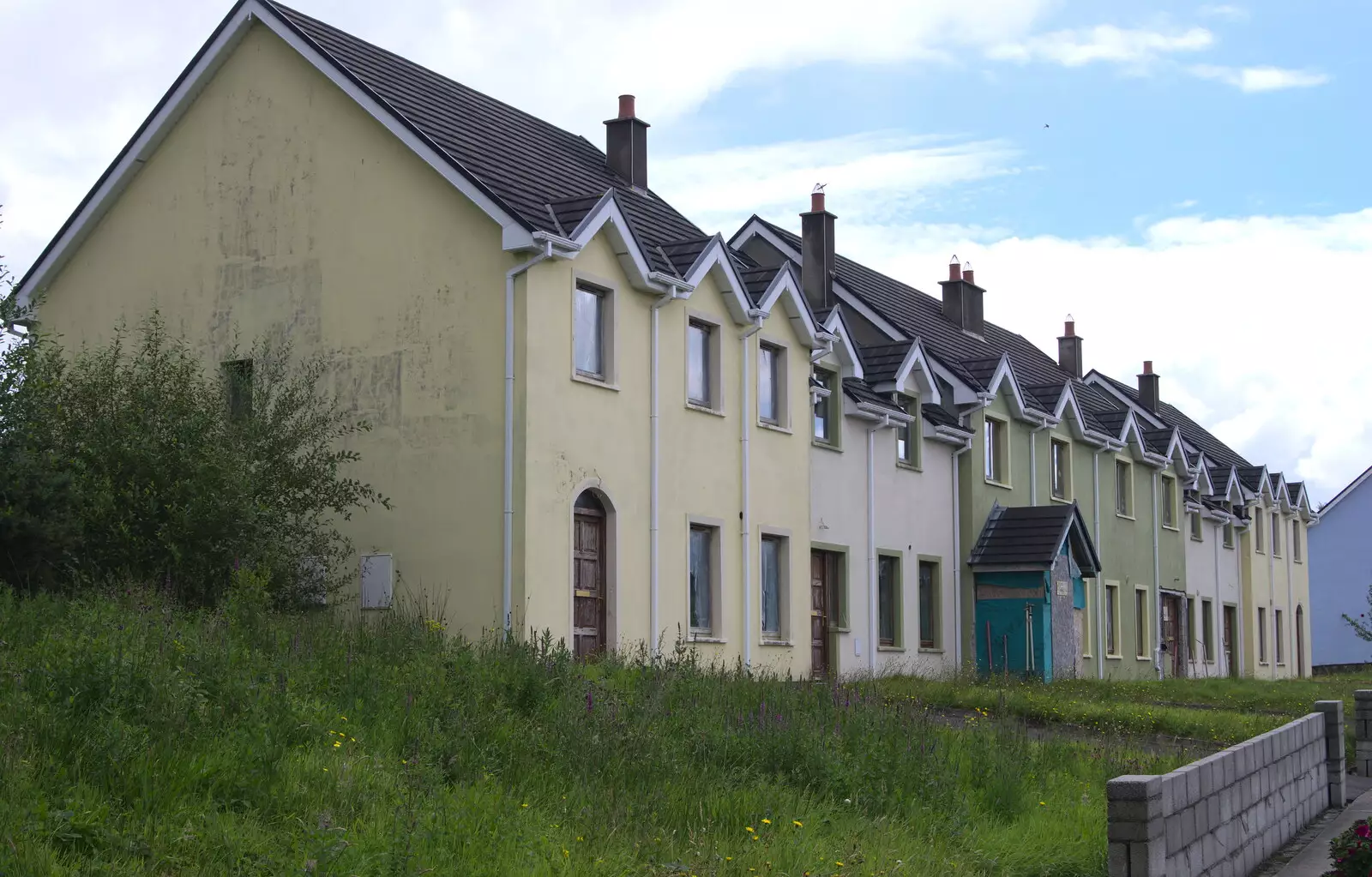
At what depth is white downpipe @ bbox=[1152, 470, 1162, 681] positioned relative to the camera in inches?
1679

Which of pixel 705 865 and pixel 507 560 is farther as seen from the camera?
pixel 507 560

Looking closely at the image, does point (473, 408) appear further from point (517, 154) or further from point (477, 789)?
point (477, 789)

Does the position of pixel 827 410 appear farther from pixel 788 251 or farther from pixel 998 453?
pixel 998 453

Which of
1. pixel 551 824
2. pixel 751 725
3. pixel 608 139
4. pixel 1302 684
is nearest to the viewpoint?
pixel 551 824

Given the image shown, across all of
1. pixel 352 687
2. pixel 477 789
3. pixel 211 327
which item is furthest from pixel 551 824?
pixel 211 327

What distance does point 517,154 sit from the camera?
23281mm

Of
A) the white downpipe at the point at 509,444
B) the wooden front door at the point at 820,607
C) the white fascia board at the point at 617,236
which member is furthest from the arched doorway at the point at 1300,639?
the white downpipe at the point at 509,444

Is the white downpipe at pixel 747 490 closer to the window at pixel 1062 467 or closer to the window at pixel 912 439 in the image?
the window at pixel 912 439

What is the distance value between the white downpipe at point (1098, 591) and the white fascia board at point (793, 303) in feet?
47.6

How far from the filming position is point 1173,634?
45250 millimetres

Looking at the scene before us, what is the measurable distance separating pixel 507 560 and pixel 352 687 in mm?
8101

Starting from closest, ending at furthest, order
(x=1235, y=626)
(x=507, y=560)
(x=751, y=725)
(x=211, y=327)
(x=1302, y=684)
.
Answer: (x=751, y=725) → (x=507, y=560) → (x=211, y=327) → (x=1302, y=684) → (x=1235, y=626)

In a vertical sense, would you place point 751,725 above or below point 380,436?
below

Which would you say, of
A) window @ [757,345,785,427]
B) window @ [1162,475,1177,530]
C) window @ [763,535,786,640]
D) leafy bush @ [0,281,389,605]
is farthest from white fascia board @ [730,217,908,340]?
window @ [1162,475,1177,530]
